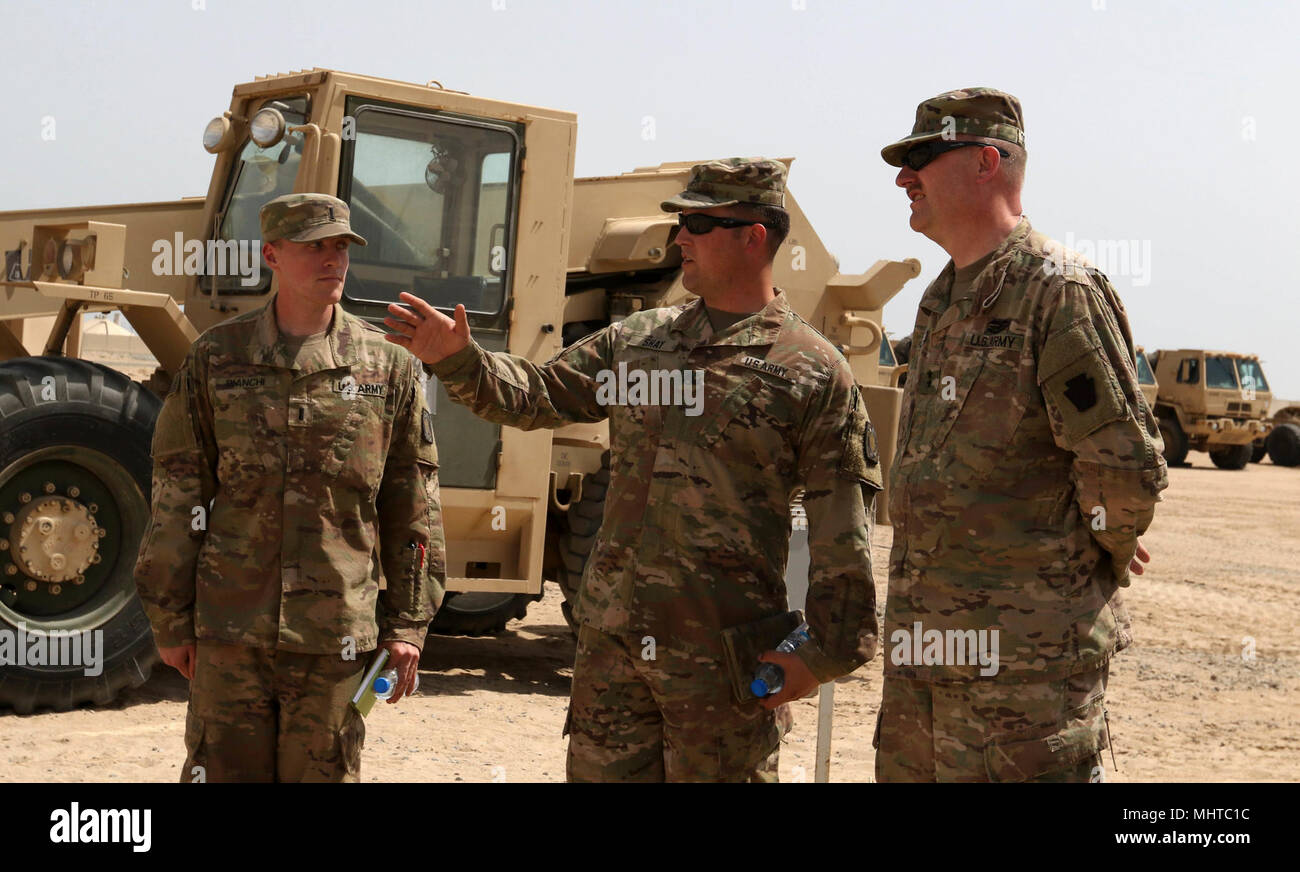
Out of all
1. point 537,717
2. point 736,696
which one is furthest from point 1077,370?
point 537,717

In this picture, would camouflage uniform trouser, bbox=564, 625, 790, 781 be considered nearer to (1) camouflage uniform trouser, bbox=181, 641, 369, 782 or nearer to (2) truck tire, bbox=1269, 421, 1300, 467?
(1) camouflage uniform trouser, bbox=181, 641, 369, 782

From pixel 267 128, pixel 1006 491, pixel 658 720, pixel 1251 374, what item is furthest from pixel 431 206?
pixel 1251 374

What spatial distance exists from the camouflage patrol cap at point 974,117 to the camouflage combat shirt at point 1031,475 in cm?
21

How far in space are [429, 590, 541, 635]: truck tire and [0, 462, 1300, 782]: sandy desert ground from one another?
0.13 metres

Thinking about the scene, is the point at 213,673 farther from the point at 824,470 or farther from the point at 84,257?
the point at 84,257

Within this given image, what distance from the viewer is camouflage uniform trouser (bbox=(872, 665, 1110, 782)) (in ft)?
9.23

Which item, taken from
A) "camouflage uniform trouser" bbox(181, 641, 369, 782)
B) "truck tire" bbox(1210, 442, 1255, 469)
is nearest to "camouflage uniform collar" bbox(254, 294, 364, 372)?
"camouflage uniform trouser" bbox(181, 641, 369, 782)

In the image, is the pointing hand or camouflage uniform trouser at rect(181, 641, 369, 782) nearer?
the pointing hand

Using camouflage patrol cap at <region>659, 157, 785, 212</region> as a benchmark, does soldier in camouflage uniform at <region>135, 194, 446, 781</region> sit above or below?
below

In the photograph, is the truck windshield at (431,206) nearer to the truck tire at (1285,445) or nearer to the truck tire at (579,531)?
the truck tire at (579,531)

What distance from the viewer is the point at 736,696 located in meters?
2.99

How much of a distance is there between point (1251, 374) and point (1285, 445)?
3092 millimetres
